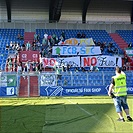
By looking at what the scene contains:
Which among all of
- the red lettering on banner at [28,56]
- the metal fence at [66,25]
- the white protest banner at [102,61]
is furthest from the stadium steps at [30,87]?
the metal fence at [66,25]

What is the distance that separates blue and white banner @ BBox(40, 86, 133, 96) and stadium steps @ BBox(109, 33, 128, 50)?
12.4 m

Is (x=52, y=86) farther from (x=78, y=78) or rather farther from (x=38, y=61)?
(x=38, y=61)

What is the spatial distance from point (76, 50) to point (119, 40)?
→ 7.64 m

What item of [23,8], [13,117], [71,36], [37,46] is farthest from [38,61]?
[13,117]

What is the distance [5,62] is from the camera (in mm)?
26297

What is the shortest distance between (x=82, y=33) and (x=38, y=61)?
8.62 m

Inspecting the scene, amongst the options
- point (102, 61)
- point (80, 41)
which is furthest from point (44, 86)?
point (80, 41)

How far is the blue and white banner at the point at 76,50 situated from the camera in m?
28.5

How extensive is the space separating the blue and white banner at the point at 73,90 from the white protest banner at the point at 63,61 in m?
6.42

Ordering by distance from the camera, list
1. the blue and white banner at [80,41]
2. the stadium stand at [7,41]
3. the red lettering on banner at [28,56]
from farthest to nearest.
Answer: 1. the blue and white banner at [80,41]
2. the red lettering on banner at [28,56]
3. the stadium stand at [7,41]

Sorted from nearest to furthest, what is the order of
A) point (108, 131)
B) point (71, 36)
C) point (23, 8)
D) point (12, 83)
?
point (108, 131) < point (12, 83) < point (71, 36) < point (23, 8)

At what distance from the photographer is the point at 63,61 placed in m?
27.2

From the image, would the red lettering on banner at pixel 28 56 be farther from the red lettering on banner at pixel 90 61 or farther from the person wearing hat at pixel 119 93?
the person wearing hat at pixel 119 93

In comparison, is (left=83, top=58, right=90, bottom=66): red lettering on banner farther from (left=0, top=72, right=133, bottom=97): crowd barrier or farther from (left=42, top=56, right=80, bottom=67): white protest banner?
(left=0, top=72, right=133, bottom=97): crowd barrier
